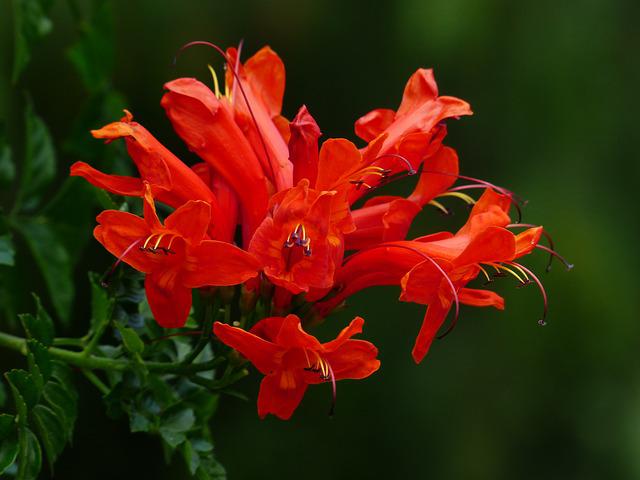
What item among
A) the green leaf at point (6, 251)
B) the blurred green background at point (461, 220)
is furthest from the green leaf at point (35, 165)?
the blurred green background at point (461, 220)

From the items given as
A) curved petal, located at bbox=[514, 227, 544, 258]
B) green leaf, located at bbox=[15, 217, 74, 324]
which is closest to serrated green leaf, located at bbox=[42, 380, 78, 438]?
green leaf, located at bbox=[15, 217, 74, 324]

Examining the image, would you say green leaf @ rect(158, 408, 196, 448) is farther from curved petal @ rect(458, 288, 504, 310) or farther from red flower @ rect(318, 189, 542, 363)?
curved petal @ rect(458, 288, 504, 310)

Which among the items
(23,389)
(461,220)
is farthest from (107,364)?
(461,220)

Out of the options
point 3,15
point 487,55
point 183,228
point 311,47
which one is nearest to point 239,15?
point 311,47

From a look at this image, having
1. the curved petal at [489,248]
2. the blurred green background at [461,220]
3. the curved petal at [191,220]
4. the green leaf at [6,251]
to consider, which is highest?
the curved petal at [191,220]

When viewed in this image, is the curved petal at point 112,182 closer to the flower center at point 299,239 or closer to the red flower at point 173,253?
the red flower at point 173,253

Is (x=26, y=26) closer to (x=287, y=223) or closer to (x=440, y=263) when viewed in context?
(x=287, y=223)
